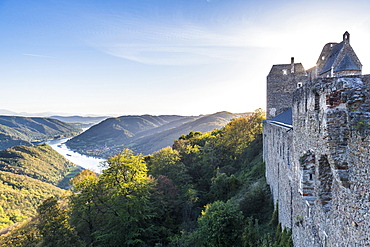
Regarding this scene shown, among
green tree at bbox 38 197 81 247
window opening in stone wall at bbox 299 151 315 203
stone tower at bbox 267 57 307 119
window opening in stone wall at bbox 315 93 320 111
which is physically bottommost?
green tree at bbox 38 197 81 247

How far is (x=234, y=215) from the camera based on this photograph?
1413 cm

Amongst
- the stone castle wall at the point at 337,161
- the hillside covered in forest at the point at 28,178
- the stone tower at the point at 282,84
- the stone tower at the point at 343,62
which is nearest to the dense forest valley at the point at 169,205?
the stone castle wall at the point at 337,161

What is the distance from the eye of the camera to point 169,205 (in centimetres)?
2386

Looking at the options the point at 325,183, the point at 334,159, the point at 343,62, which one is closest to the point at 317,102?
the point at 334,159

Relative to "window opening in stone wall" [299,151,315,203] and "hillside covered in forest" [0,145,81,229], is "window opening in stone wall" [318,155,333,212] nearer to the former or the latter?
"window opening in stone wall" [299,151,315,203]

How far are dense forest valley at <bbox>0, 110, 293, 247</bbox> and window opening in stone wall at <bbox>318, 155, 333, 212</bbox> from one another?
215 inches

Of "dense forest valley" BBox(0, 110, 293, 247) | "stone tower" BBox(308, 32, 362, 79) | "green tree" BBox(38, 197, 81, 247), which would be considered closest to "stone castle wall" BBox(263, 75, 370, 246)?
"dense forest valley" BBox(0, 110, 293, 247)

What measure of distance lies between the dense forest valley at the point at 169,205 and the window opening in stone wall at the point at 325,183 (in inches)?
215

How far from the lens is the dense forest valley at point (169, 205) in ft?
46.8

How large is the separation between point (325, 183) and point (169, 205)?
2146cm

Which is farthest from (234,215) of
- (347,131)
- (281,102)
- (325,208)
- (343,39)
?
(343,39)

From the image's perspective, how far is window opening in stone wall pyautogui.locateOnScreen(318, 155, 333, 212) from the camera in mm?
4637

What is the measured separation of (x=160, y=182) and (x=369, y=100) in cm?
2349

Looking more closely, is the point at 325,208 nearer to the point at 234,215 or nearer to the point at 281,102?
the point at 234,215
